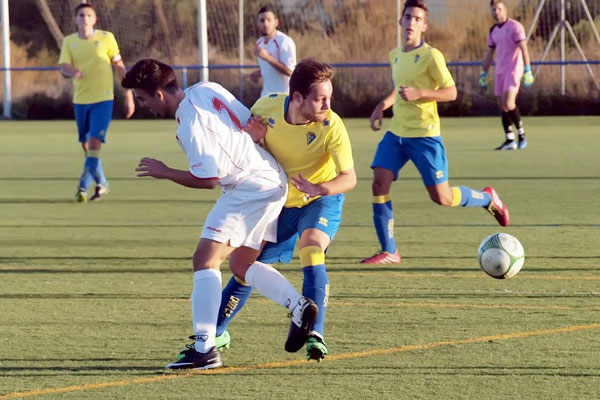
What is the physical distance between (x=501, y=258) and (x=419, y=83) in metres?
1.91

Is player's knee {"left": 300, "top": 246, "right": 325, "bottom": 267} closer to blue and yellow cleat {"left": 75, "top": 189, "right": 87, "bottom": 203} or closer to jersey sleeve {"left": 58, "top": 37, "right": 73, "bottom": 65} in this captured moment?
blue and yellow cleat {"left": 75, "top": 189, "right": 87, "bottom": 203}

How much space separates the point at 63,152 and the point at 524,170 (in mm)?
7935

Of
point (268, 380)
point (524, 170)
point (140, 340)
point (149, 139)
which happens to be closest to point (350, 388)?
point (268, 380)

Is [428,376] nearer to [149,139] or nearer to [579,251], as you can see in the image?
[579,251]

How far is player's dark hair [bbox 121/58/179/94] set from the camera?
5445 millimetres

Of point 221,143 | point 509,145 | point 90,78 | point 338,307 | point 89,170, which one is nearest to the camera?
point 221,143

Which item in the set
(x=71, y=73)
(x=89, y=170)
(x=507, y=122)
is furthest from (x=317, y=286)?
(x=507, y=122)

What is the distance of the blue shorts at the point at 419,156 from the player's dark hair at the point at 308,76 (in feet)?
9.86

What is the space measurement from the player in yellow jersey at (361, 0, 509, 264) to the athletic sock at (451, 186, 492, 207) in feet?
0.06

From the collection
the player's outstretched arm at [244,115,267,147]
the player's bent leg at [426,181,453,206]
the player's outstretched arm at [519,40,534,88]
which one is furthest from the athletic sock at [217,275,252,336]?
the player's outstretched arm at [519,40,534,88]

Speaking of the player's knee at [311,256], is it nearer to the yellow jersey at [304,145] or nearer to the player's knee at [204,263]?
the yellow jersey at [304,145]

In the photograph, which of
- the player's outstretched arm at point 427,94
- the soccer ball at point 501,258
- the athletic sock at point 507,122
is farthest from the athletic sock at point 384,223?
the athletic sock at point 507,122

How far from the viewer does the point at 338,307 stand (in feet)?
23.0

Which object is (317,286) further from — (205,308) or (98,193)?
(98,193)
